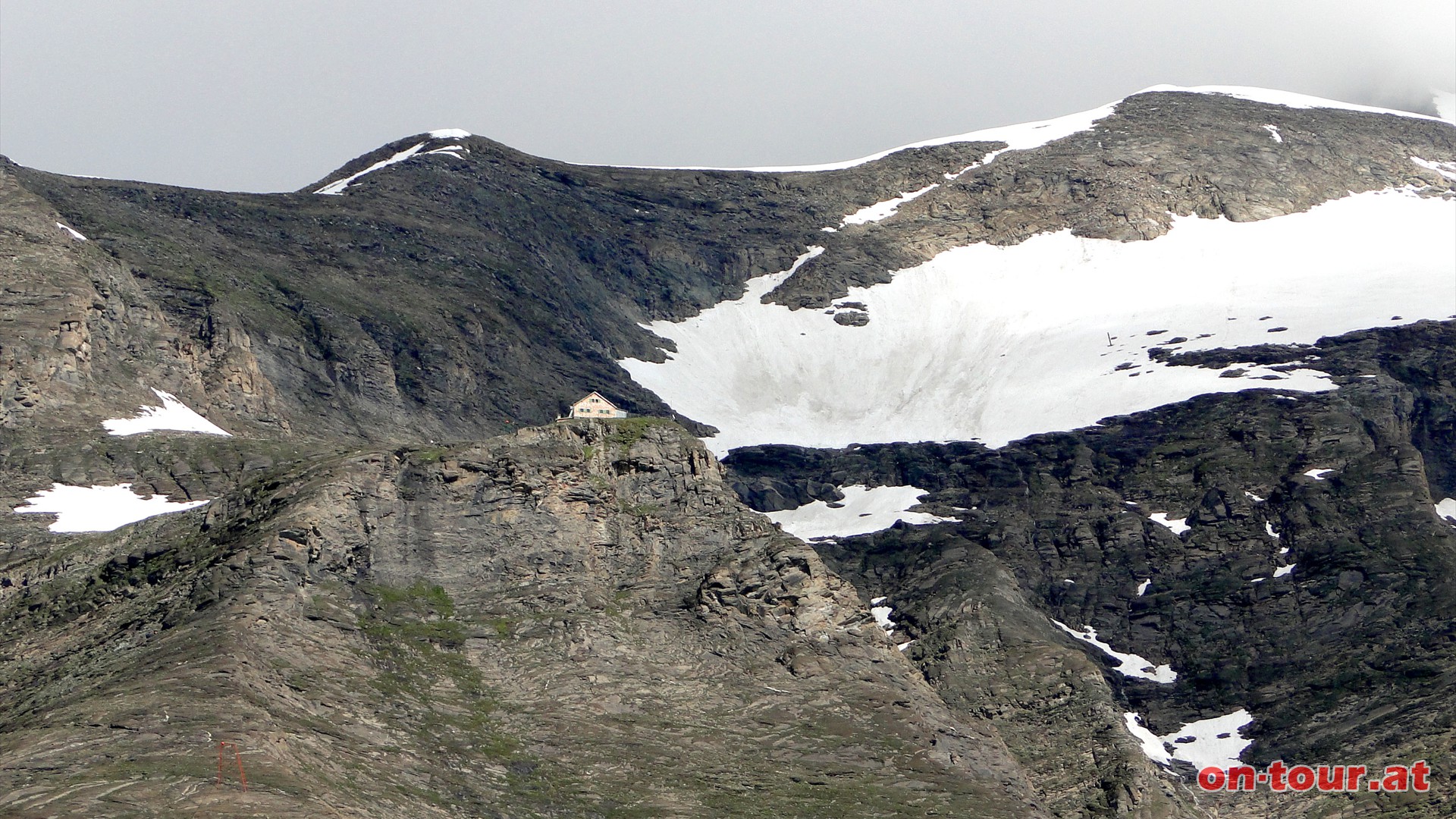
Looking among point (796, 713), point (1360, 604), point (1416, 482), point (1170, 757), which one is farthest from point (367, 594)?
point (1416, 482)

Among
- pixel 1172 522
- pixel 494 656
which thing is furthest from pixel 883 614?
pixel 494 656

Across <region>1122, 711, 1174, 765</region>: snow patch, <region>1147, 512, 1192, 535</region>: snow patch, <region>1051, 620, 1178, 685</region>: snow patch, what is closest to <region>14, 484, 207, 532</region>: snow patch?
<region>1122, 711, 1174, 765</region>: snow patch

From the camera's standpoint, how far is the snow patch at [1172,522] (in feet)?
621

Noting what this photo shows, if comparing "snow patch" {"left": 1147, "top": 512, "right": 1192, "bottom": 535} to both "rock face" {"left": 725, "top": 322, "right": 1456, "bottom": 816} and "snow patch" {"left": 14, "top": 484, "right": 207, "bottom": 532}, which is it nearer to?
"rock face" {"left": 725, "top": 322, "right": 1456, "bottom": 816}

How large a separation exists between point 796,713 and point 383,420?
74.9 meters

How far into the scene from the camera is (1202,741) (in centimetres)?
16562

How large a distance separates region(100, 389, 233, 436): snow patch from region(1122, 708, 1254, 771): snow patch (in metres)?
80.7

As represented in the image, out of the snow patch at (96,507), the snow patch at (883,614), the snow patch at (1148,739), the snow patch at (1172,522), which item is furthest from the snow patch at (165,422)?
the snow patch at (1172,522)

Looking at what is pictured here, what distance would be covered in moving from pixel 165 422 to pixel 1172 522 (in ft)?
324

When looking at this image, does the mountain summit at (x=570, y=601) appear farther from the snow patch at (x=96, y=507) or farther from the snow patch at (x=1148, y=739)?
the snow patch at (x=1148, y=739)

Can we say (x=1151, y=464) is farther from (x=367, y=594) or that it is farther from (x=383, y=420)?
(x=367, y=594)

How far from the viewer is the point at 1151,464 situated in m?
199

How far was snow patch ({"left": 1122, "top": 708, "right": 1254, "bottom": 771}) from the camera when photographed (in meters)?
162

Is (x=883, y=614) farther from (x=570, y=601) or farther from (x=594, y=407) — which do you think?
(x=570, y=601)
